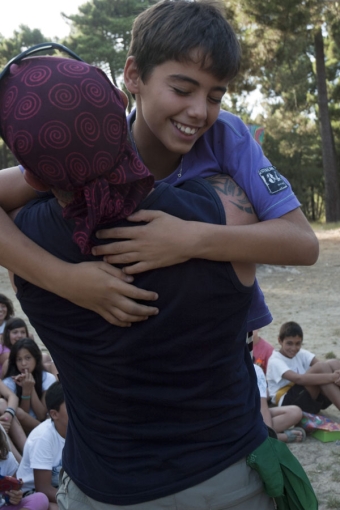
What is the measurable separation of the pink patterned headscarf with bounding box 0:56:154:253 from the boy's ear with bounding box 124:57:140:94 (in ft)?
1.66

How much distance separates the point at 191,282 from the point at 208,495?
1.52 feet

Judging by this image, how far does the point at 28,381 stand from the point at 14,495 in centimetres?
144

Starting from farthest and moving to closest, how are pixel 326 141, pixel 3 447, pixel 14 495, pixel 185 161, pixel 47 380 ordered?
pixel 326 141 < pixel 47 380 < pixel 3 447 < pixel 14 495 < pixel 185 161

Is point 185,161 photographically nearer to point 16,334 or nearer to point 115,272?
point 115,272

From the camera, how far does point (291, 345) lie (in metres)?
6.40

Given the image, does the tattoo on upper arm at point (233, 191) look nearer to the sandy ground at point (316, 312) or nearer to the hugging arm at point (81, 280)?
the hugging arm at point (81, 280)

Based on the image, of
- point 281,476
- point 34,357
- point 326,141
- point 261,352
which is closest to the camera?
point 281,476

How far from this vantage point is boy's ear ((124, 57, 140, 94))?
1773 mm

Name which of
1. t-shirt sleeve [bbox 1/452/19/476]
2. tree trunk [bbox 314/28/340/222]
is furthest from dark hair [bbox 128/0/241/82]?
tree trunk [bbox 314/28/340/222]

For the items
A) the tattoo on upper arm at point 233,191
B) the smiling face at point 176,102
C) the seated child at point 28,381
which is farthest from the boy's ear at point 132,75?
the seated child at point 28,381

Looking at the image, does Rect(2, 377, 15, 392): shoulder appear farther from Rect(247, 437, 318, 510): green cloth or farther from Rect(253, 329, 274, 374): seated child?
Rect(247, 437, 318, 510): green cloth

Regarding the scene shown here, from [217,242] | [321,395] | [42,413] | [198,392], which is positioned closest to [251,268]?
[217,242]

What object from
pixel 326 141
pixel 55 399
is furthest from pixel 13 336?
pixel 326 141

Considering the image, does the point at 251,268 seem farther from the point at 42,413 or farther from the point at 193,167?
the point at 42,413
